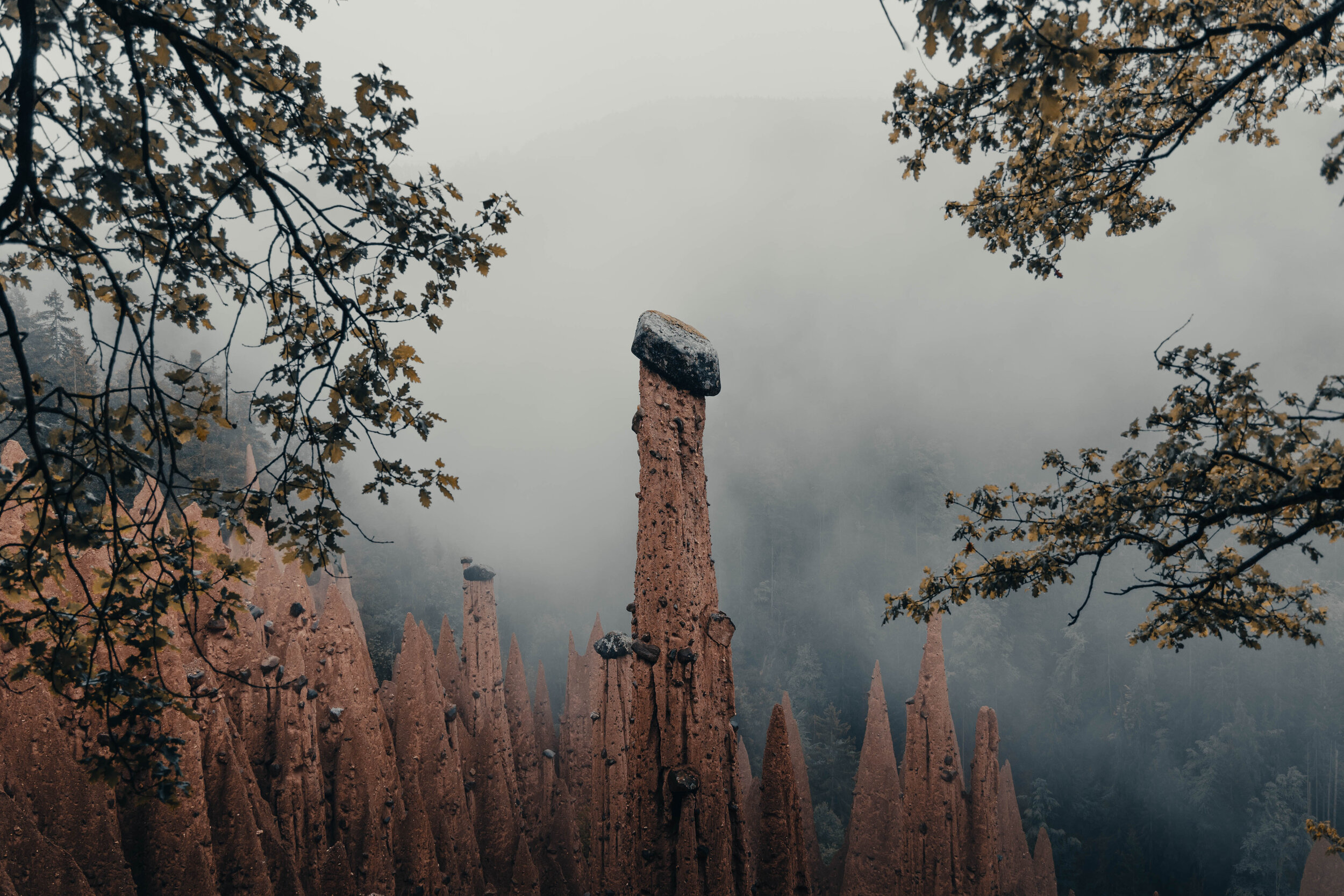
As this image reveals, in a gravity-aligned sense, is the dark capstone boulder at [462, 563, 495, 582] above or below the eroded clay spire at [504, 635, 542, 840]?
above

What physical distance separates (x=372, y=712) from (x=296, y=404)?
8.46 metres

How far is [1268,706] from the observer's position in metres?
24.0

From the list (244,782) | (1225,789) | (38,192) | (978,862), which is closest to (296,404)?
(38,192)

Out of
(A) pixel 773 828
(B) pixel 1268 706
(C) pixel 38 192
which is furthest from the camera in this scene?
(B) pixel 1268 706

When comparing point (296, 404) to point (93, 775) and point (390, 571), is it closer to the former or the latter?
point (93, 775)

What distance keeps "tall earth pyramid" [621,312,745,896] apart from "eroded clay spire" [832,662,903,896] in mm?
8382

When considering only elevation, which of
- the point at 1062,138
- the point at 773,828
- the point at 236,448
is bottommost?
the point at 773,828

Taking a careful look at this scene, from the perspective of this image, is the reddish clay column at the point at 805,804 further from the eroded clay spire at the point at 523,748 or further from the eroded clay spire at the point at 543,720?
the eroded clay spire at the point at 543,720

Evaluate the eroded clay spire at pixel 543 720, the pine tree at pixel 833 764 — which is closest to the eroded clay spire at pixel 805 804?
the eroded clay spire at pixel 543 720

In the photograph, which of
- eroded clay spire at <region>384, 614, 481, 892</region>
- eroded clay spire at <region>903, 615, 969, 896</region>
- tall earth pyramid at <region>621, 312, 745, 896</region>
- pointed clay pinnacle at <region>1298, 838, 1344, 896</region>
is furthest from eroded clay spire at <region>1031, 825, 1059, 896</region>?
tall earth pyramid at <region>621, 312, 745, 896</region>

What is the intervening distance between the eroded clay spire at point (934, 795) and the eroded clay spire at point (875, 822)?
661 mm

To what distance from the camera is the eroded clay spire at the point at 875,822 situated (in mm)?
11469

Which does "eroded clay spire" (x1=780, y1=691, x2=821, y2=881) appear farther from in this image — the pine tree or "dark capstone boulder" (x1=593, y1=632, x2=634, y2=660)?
the pine tree

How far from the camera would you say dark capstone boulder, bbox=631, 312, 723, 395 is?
5.14 meters
